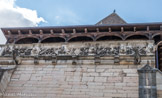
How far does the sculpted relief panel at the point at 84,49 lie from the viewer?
1152 centimetres

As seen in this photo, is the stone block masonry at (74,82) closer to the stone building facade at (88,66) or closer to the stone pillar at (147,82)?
the stone building facade at (88,66)

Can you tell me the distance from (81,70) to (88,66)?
408 millimetres

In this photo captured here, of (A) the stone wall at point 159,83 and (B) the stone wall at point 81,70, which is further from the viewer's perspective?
(B) the stone wall at point 81,70

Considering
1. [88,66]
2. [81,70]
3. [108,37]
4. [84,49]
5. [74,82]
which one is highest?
[108,37]

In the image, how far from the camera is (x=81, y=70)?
1119cm

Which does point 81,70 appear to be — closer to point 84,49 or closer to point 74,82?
point 74,82

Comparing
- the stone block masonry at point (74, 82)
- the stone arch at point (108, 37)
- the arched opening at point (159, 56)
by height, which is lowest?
the stone block masonry at point (74, 82)

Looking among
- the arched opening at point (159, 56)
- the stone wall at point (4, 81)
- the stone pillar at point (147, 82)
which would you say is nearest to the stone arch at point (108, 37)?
the arched opening at point (159, 56)

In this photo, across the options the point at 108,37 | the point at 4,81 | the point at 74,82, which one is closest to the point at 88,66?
the point at 74,82

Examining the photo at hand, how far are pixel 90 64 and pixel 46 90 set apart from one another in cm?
247

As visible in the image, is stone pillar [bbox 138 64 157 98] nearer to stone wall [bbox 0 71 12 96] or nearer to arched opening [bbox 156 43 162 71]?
arched opening [bbox 156 43 162 71]

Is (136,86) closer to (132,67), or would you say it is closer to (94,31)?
(132,67)

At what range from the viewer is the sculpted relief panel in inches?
454

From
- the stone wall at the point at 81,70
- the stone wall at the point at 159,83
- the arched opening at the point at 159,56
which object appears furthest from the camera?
the arched opening at the point at 159,56
